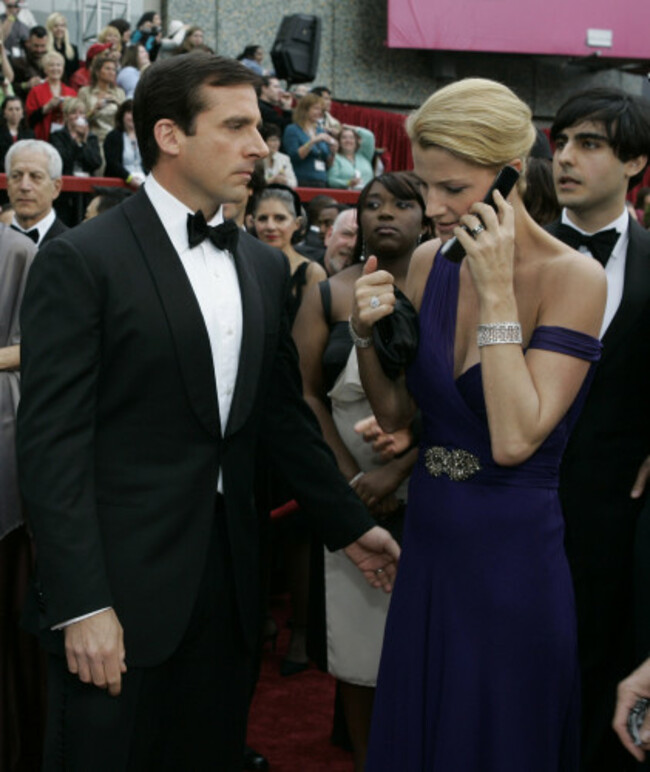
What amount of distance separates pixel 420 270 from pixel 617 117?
91 centimetres

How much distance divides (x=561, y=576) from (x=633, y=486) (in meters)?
0.69

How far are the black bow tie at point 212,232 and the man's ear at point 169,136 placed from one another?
0.13 metres

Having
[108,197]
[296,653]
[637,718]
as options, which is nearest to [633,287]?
[637,718]

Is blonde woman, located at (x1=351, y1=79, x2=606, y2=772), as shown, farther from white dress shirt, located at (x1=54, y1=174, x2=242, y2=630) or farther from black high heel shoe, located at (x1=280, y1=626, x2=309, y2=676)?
black high heel shoe, located at (x1=280, y1=626, x2=309, y2=676)

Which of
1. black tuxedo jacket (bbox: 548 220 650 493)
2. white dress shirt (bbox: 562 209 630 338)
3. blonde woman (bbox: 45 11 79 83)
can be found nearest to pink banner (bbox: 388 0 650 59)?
blonde woman (bbox: 45 11 79 83)

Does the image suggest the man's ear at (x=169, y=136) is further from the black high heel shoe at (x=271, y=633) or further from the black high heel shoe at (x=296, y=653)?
the black high heel shoe at (x=271, y=633)

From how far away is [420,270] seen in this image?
2.34 meters

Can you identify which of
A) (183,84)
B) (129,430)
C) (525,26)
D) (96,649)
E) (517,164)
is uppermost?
(525,26)

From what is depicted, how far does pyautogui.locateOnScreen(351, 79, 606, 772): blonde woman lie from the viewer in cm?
198

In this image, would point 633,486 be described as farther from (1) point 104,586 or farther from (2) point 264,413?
(1) point 104,586

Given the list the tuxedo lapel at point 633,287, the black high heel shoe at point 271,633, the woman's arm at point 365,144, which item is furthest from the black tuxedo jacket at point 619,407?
the woman's arm at point 365,144

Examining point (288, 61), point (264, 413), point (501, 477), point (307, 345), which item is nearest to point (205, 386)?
point (264, 413)

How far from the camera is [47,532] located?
1887mm

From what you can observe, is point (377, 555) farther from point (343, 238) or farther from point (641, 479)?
point (343, 238)
